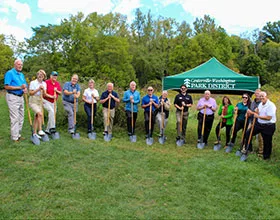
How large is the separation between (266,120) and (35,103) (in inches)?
214

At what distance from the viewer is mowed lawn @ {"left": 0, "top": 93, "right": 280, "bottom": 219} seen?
3.98 m

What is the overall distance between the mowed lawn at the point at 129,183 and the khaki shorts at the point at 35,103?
77 centimetres

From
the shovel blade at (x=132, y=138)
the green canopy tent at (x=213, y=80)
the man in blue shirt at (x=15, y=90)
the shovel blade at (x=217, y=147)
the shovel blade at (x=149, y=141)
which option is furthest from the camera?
the green canopy tent at (x=213, y=80)

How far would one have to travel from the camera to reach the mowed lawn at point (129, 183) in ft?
13.0

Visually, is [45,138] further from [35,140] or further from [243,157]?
[243,157]

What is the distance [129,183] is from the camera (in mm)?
4930

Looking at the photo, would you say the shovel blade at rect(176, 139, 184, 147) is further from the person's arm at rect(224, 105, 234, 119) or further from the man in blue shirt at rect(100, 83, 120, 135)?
the man in blue shirt at rect(100, 83, 120, 135)

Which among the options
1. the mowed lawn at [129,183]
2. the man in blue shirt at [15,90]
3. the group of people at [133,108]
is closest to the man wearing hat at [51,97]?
the group of people at [133,108]

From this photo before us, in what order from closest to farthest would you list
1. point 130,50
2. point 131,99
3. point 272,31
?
point 131,99 < point 130,50 < point 272,31

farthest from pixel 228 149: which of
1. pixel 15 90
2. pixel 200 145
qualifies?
pixel 15 90

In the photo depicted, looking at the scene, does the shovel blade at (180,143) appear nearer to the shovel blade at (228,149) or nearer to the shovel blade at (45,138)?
the shovel blade at (228,149)

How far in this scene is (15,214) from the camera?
12.2ft

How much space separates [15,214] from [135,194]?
5.78ft

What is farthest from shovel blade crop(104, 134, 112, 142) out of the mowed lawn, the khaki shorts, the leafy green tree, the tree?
the tree
